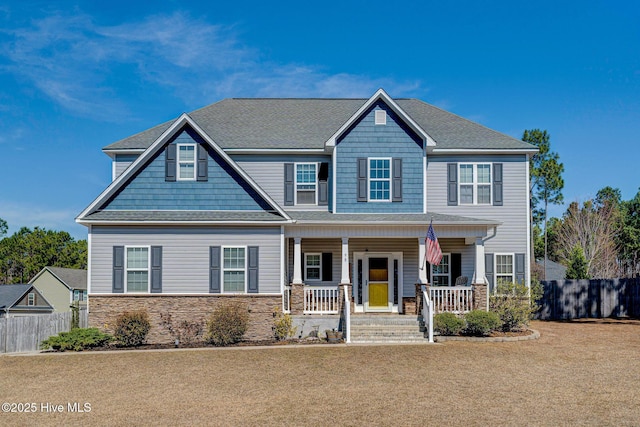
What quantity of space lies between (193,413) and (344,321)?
1000cm

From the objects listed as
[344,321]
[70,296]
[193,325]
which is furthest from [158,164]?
[70,296]

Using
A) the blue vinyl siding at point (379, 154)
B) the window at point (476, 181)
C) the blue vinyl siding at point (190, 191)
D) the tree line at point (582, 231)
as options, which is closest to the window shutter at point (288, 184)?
the blue vinyl siding at point (379, 154)

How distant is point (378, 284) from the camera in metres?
23.9

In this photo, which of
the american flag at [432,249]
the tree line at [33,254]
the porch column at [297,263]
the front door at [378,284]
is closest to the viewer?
the american flag at [432,249]

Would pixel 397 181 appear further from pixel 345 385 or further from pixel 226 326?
pixel 345 385

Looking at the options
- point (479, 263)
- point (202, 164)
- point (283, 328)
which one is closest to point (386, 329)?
point (283, 328)

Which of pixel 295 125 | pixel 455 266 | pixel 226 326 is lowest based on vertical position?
pixel 226 326

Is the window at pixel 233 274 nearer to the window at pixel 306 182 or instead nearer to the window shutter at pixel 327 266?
the window shutter at pixel 327 266

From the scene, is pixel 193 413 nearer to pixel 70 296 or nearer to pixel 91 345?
pixel 91 345

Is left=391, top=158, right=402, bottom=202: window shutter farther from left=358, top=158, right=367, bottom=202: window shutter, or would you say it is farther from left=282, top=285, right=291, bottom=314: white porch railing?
left=282, top=285, right=291, bottom=314: white porch railing

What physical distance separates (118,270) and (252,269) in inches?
179

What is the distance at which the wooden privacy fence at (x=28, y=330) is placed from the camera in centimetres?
1941

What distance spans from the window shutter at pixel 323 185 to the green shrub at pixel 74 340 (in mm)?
9467

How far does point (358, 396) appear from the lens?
1241 cm
